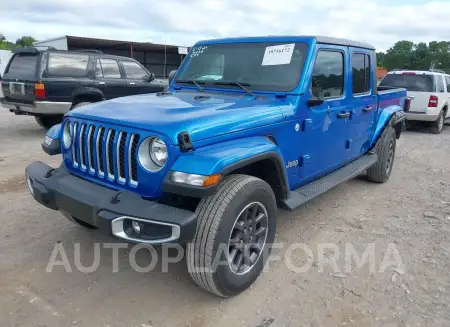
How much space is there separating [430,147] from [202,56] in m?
6.76

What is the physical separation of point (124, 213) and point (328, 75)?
2.55 metres

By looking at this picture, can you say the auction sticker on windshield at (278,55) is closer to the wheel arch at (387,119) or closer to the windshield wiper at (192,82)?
the windshield wiper at (192,82)

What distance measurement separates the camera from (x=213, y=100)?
11.0 ft

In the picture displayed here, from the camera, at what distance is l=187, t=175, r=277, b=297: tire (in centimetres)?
255

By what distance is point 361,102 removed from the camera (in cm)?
459

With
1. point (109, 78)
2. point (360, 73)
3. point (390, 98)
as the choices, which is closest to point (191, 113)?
point (360, 73)

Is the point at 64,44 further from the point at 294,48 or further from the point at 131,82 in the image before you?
the point at 294,48

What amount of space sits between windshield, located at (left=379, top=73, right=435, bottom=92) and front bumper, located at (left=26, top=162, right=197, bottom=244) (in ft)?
31.9

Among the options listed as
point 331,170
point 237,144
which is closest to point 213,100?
point 237,144

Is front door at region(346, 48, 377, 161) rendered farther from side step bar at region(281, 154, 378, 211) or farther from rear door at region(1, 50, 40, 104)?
rear door at region(1, 50, 40, 104)

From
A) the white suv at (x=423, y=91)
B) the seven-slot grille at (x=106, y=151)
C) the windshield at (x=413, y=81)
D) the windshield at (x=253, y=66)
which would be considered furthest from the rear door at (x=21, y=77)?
the windshield at (x=413, y=81)

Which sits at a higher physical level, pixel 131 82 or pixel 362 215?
pixel 131 82

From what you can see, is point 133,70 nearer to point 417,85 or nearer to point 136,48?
point 417,85

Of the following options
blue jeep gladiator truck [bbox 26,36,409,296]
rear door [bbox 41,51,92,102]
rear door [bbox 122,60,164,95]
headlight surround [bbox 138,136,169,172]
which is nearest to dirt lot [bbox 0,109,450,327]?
blue jeep gladiator truck [bbox 26,36,409,296]
